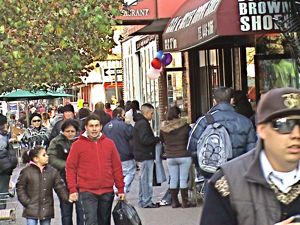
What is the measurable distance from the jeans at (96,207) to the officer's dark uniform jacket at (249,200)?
6263mm

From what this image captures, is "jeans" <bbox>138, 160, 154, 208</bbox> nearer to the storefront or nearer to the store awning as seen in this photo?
the storefront

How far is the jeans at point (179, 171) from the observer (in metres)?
A: 13.2

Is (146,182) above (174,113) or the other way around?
the other way around

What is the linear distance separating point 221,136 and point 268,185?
19.9ft

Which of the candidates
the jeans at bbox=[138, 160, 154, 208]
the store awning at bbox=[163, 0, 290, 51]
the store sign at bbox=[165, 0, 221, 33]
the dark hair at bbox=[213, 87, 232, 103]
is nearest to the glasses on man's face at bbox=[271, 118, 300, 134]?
the dark hair at bbox=[213, 87, 232, 103]

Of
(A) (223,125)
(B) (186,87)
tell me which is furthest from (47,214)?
(B) (186,87)

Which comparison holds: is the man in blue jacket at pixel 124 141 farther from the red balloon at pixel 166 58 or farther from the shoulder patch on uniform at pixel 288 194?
the shoulder patch on uniform at pixel 288 194

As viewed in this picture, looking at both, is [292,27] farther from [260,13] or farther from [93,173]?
[93,173]

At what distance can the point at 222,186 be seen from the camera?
3254 millimetres

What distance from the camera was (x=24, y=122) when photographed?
1316 inches

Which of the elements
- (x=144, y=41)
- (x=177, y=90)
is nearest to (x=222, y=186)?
(x=177, y=90)

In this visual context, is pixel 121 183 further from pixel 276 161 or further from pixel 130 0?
pixel 276 161

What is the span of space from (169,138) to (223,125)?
387 centimetres

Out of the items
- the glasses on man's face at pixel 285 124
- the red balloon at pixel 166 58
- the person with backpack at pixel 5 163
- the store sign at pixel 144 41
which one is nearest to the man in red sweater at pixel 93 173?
the person with backpack at pixel 5 163
